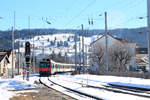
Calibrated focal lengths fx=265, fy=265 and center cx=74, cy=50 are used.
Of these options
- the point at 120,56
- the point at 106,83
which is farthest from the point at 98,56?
the point at 106,83

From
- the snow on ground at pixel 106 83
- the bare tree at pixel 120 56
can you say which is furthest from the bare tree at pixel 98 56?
the snow on ground at pixel 106 83

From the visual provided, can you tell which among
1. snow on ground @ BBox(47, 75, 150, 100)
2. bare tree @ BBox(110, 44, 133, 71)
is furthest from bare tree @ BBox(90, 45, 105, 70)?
snow on ground @ BBox(47, 75, 150, 100)

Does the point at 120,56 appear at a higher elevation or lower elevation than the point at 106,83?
higher

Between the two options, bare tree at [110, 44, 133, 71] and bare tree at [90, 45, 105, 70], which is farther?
bare tree at [90, 45, 105, 70]

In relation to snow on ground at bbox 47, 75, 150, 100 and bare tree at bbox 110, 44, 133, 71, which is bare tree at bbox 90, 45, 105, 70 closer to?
bare tree at bbox 110, 44, 133, 71

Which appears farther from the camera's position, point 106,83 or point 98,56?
point 98,56

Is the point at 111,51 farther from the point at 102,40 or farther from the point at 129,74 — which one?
the point at 129,74

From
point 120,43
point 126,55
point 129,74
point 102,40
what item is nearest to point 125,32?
point 102,40

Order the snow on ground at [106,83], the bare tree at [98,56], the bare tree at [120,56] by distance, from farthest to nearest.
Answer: the bare tree at [98,56]
the bare tree at [120,56]
the snow on ground at [106,83]

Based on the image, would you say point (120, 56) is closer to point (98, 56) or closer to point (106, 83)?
point (98, 56)

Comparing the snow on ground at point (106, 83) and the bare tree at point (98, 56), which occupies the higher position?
the bare tree at point (98, 56)

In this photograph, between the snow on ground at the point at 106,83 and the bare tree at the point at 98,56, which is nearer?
the snow on ground at the point at 106,83

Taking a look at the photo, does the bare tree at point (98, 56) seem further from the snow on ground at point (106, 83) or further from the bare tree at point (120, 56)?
the snow on ground at point (106, 83)

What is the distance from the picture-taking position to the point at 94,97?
1445 centimetres
